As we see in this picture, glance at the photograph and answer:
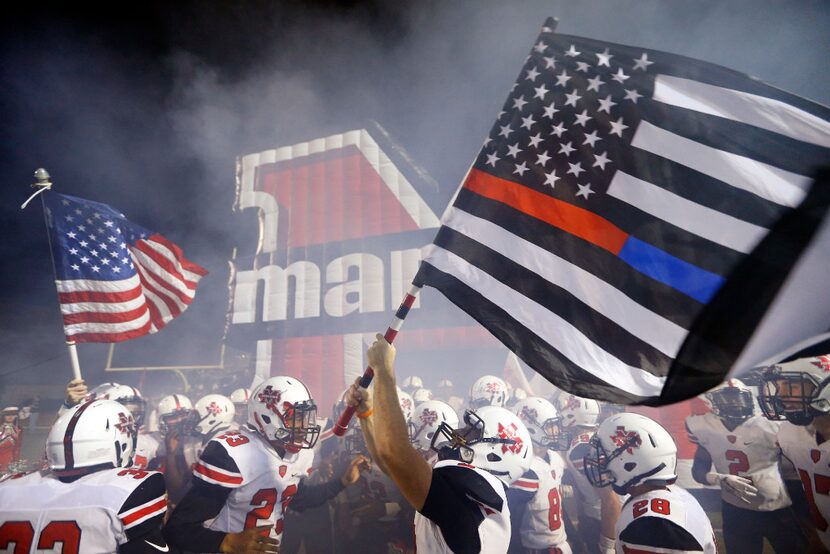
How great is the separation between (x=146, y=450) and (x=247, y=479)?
460 centimetres

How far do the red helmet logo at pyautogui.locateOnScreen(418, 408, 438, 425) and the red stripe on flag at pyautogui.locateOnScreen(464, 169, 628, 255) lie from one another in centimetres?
505

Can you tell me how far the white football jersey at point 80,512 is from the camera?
3.22m

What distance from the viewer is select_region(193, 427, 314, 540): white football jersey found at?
13.3ft

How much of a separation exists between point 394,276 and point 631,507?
641 inches

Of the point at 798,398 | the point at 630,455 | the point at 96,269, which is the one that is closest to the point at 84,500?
the point at 96,269

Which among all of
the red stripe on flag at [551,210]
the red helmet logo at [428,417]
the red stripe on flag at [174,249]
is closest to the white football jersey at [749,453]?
the red helmet logo at [428,417]

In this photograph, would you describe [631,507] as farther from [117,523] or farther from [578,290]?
[117,523]

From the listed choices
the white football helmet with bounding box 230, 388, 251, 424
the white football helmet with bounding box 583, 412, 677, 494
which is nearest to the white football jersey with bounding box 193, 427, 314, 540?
the white football helmet with bounding box 583, 412, 677, 494

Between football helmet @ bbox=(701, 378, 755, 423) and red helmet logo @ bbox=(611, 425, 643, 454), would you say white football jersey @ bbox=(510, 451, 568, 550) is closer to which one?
red helmet logo @ bbox=(611, 425, 643, 454)

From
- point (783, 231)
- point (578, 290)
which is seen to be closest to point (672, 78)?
point (783, 231)

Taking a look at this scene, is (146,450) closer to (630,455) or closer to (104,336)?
(104,336)

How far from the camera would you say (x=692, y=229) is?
2.43 metres

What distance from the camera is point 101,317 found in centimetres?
614

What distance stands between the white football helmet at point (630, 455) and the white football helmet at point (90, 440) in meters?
5.25
